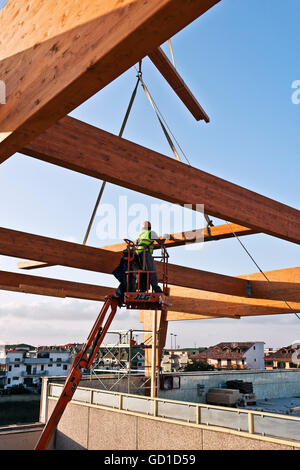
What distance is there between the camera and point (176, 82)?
791 centimetres

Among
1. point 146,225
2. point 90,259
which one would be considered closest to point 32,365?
point 90,259

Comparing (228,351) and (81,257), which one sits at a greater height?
(81,257)

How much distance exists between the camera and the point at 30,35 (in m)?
2.66

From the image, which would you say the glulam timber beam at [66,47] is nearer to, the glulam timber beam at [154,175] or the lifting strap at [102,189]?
the glulam timber beam at [154,175]

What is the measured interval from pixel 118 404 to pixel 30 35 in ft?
33.5

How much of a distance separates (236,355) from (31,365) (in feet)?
88.4

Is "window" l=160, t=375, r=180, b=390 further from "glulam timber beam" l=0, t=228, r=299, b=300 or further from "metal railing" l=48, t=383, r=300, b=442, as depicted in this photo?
"glulam timber beam" l=0, t=228, r=299, b=300

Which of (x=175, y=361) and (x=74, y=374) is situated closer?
(x=74, y=374)

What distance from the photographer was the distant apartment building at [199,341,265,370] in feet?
167

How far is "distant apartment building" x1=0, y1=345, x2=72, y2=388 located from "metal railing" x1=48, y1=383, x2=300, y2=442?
4407cm

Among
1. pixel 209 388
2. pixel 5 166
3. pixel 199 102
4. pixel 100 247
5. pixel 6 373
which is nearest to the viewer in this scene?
pixel 5 166

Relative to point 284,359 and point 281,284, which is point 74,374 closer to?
point 281,284
